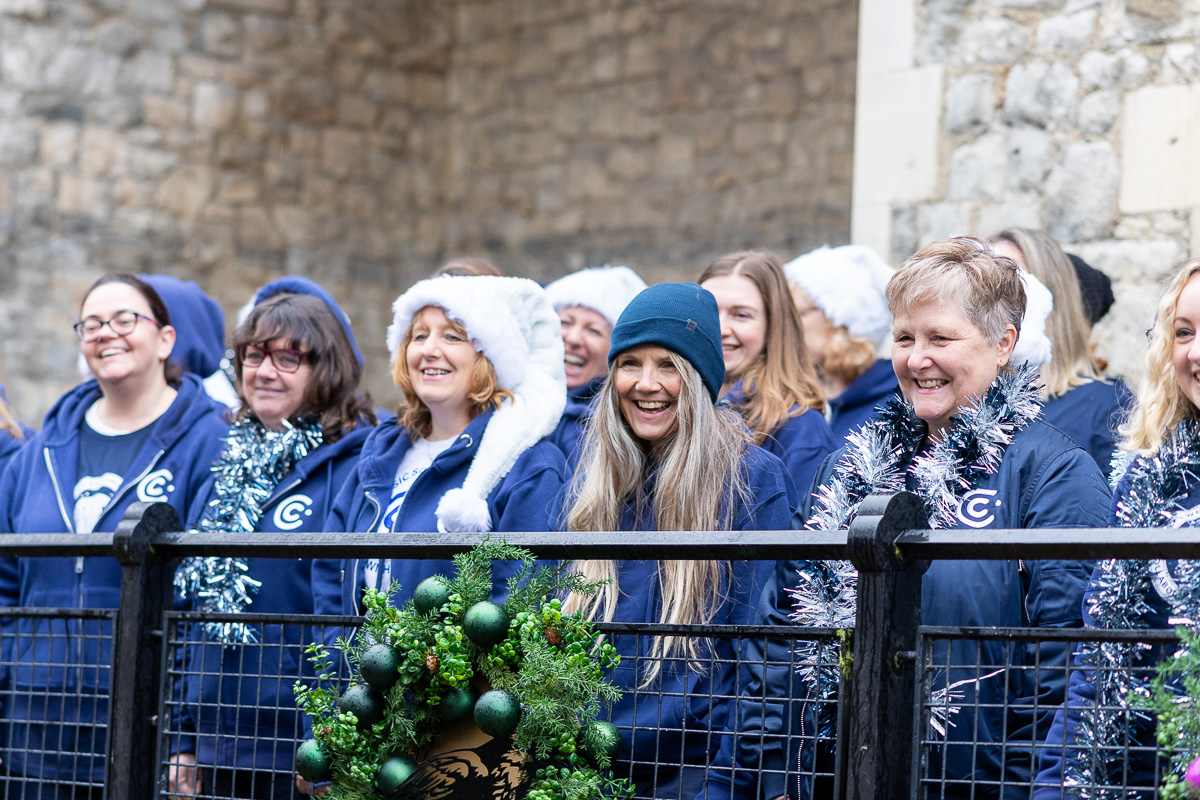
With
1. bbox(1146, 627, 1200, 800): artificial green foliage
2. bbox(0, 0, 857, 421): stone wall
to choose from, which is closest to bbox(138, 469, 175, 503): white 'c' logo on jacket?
bbox(1146, 627, 1200, 800): artificial green foliage

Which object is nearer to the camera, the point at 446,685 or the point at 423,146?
the point at 446,685

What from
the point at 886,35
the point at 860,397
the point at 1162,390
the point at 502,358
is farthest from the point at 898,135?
the point at 1162,390

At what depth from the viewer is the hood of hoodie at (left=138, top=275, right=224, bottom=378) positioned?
537 cm

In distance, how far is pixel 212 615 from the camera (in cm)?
298

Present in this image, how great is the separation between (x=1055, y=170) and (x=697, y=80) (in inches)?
180

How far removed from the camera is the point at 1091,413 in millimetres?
3928

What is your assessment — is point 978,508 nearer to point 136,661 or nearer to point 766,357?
point 766,357

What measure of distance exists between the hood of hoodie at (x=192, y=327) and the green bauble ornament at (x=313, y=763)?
9.60 ft

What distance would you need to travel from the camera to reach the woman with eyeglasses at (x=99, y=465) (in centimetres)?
406

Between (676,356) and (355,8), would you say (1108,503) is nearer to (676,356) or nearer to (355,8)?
(676,356)

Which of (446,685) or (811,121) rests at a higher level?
(811,121)

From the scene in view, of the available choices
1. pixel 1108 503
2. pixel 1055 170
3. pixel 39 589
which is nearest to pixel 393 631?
pixel 1108 503

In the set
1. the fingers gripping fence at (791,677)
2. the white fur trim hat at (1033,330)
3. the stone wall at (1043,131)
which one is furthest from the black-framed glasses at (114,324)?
the stone wall at (1043,131)

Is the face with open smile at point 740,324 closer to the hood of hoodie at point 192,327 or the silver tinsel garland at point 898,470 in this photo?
the silver tinsel garland at point 898,470
